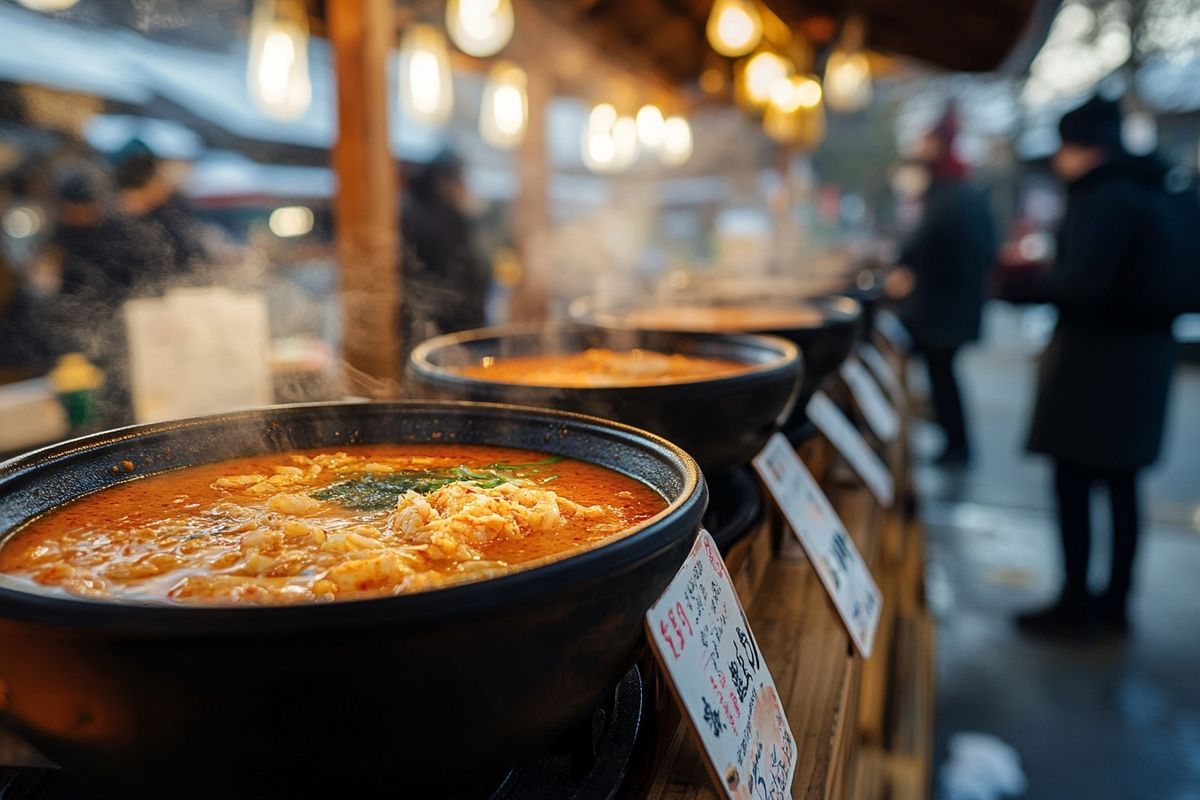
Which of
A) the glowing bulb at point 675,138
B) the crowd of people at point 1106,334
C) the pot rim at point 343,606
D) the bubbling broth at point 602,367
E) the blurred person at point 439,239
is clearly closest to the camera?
the pot rim at point 343,606

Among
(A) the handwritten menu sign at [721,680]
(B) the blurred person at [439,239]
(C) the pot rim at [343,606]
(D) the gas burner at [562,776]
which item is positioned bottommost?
(D) the gas burner at [562,776]

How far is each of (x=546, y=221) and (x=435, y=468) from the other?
7.80 meters

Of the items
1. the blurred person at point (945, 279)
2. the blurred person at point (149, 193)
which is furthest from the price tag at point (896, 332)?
the blurred person at point (149, 193)

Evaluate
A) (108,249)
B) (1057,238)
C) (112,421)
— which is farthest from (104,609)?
(1057,238)

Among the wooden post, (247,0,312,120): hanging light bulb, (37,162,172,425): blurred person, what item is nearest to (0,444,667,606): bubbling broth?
the wooden post

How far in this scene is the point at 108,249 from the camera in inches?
206

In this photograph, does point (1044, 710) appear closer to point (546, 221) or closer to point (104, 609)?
point (104, 609)

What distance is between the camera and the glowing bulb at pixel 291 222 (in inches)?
500

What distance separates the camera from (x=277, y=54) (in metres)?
5.20

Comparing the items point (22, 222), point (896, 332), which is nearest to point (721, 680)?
point (896, 332)

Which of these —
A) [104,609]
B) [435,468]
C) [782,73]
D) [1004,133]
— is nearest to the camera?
[104,609]

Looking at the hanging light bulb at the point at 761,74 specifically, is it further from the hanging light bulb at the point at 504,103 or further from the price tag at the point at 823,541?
the price tag at the point at 823,541

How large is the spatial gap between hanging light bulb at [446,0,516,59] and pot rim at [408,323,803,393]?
2.90 meters

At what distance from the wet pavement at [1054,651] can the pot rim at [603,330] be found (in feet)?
8.09
